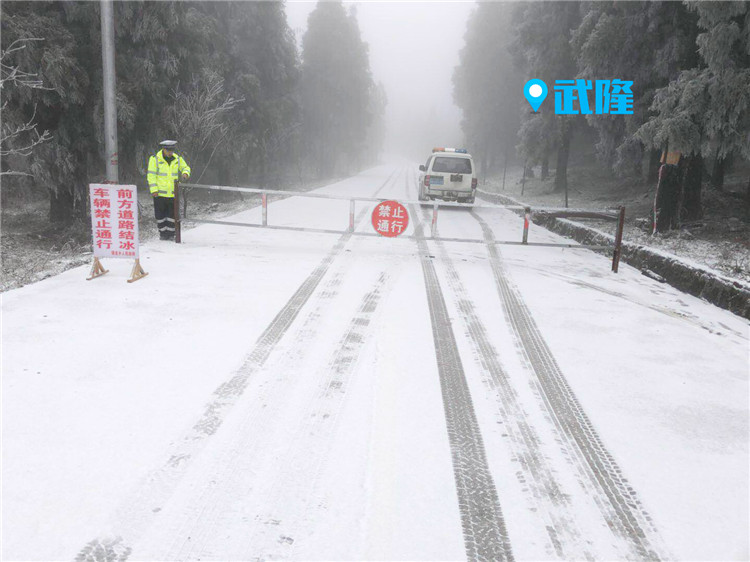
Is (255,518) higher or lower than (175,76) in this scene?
lower

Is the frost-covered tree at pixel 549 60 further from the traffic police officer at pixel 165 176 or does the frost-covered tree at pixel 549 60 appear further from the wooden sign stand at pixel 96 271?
the wooden sign stand at pixel 96 271

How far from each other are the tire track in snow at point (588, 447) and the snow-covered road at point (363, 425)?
0.7 inches

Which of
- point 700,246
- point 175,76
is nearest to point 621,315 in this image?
point 700,246

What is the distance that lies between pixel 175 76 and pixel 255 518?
1544 centimetres

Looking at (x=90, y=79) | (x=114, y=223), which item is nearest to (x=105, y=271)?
(x=114, y=223)

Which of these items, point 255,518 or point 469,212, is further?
point 469,212

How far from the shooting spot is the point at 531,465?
11.6 feet

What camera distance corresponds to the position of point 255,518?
2898 mm

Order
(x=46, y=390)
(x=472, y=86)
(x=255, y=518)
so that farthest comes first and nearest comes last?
(x=472, y=86) < (x=46, y=390) < (x=255, y=518)

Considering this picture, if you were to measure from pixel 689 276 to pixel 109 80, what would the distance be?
986cm

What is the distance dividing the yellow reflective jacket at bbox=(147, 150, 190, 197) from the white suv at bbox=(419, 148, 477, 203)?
1064 cm

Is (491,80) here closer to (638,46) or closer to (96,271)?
(638,46)

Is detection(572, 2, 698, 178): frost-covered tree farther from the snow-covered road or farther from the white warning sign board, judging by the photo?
the white warning sign board

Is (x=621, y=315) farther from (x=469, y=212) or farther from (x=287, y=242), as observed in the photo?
(x=469, y=212)
